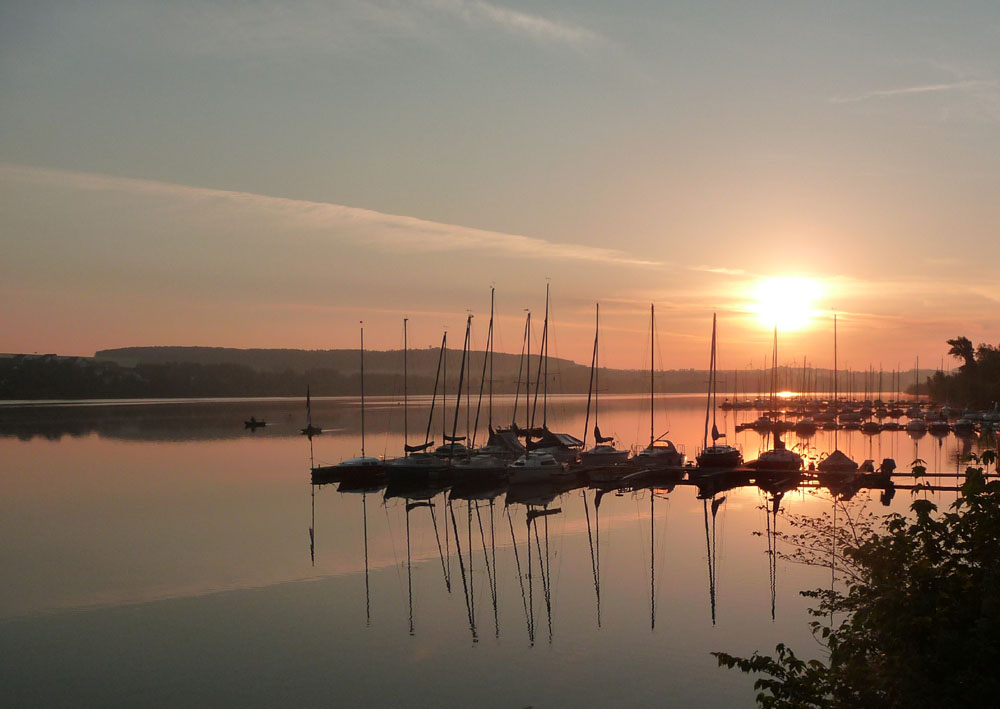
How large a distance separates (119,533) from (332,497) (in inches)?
545

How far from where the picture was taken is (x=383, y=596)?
89.4ft

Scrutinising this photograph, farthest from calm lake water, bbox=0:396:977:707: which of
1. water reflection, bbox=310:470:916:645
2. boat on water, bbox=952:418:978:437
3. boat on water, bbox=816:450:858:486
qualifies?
boat on water, bbox=952:418:978:437

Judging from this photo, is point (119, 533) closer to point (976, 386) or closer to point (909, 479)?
point (909, 479)

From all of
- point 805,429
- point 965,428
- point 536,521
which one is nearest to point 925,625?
point 536,521

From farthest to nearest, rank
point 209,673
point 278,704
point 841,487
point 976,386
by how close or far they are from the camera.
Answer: point 976,386
point 841,487
point 209,673
point 278,704

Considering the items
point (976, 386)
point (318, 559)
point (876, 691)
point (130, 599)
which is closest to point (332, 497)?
point (318, 559)

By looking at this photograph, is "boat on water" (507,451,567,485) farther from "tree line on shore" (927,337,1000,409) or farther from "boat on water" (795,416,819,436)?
"tree line on shore" (927,337,1000,409)

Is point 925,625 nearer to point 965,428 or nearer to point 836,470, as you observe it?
point 836,470

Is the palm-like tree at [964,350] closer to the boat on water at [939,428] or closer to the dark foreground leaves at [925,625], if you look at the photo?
the boat on water at [939,428]

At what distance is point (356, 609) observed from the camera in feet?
84.1

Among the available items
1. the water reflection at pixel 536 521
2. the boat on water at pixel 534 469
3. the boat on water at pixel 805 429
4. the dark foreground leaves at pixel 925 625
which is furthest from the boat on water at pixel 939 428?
the dark foreground leaves at pixel 925 625

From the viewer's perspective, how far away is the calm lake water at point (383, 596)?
757 inches

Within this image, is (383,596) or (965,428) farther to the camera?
(965,428)

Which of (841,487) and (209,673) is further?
(841,487)
